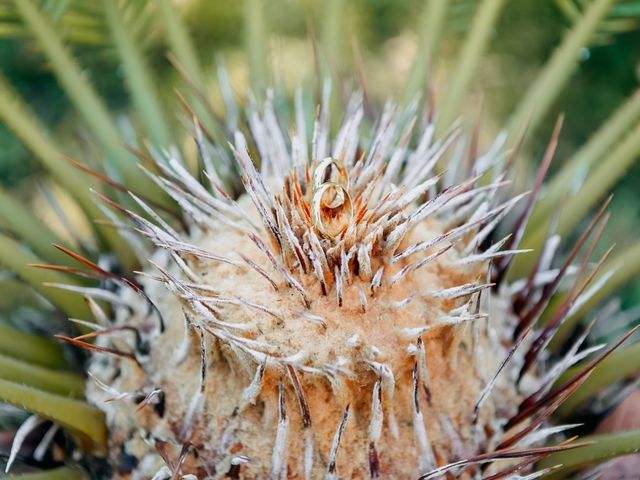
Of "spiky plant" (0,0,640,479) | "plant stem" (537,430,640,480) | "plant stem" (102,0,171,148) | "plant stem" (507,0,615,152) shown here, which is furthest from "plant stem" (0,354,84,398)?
"plant stem" (507,0,615,152)

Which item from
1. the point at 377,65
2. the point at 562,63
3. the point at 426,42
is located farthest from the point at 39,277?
the point at 377,65

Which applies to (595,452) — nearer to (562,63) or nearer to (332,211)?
(332,211)

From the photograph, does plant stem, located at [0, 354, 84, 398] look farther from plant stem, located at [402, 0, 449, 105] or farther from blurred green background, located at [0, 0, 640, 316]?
blurred green background, located at [0, 0, 640, 316]

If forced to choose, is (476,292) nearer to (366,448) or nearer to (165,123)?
(366,448)

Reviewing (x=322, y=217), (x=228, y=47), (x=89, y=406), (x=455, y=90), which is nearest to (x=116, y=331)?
(x=89, y=406)

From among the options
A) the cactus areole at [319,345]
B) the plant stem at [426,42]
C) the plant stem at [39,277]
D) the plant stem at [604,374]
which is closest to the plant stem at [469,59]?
the plant stem at [426,42]

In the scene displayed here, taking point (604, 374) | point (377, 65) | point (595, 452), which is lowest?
point (595, 452)

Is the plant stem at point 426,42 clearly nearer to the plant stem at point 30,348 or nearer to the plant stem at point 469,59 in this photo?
the plant stem at point 469,59
